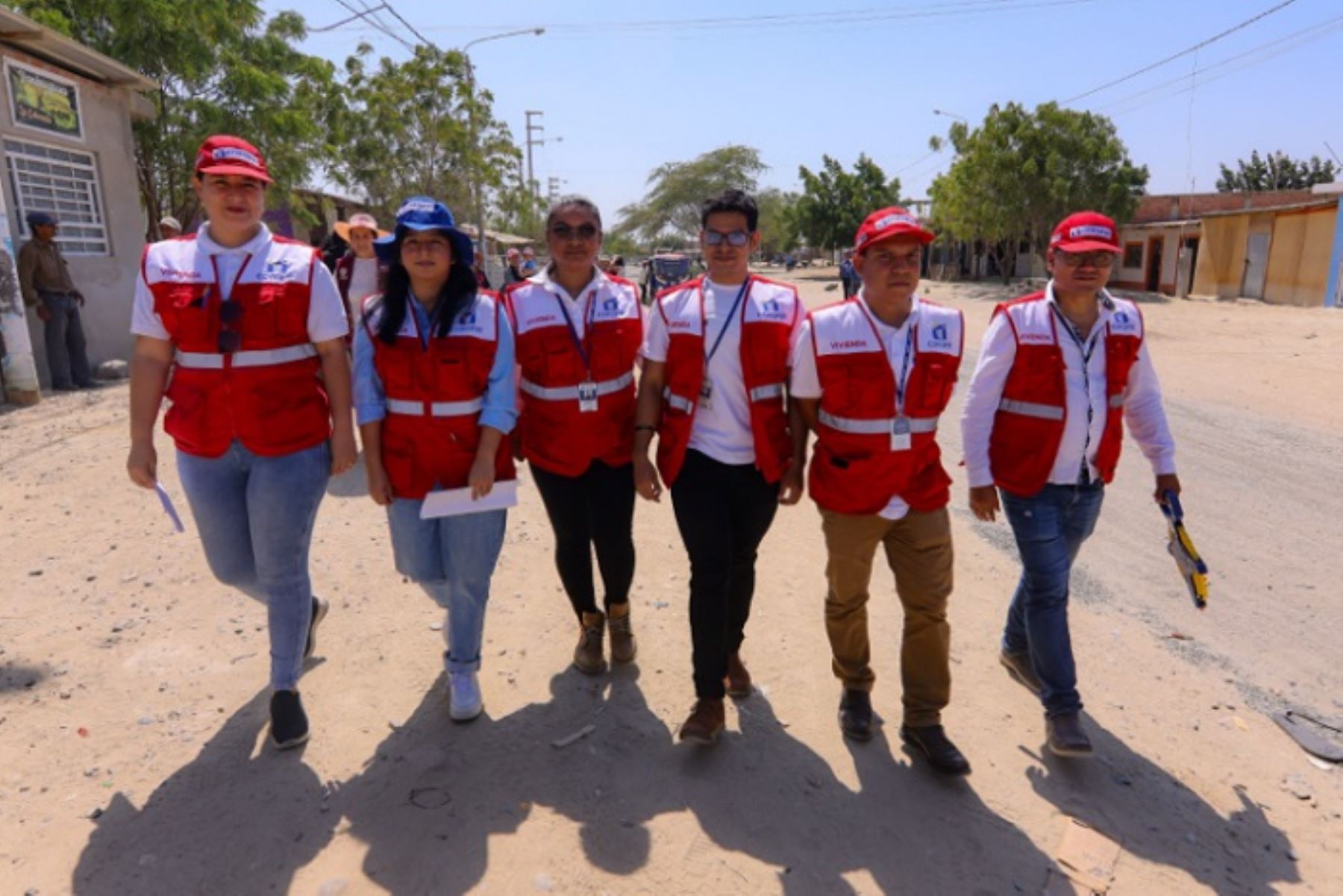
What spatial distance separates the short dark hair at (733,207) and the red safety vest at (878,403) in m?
0.44

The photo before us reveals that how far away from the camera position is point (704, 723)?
3006 mm

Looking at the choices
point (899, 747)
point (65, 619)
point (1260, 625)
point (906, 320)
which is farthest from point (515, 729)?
point (1260, 625)

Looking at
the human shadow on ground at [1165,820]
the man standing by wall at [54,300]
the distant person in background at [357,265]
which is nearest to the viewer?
the human shadow on ground at [1165,820]

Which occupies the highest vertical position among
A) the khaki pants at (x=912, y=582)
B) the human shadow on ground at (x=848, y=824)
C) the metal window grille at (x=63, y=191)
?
the metal window grille at (x=63, y=191)

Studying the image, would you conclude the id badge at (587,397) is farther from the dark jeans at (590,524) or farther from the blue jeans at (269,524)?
the blue jeans at (269,524)

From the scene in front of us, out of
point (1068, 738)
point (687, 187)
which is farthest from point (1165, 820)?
point (687, 187)

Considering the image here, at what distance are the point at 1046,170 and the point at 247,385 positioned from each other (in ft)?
98.5

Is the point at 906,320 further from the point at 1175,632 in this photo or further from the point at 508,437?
the point at 1175,632

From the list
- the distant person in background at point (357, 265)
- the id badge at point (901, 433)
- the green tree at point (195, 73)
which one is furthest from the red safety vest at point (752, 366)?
the green tree at point (195, 73)

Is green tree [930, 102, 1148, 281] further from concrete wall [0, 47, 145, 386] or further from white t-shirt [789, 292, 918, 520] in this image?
white t-shirt [789, 292, 918, 520]

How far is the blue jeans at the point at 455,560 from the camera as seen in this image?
3059 mm

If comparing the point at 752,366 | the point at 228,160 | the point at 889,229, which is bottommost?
the point at 752,366

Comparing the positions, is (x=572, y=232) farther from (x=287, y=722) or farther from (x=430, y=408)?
(x=287, y=722)

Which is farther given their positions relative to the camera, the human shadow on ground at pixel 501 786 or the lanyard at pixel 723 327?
the lanyard at pixel 723 327
